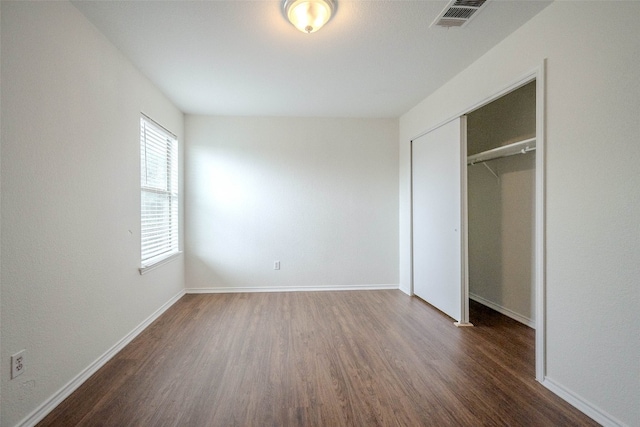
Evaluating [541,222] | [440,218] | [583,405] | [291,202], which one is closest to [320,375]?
[583,405]

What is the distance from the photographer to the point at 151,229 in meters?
2.97

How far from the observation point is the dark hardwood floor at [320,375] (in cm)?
155

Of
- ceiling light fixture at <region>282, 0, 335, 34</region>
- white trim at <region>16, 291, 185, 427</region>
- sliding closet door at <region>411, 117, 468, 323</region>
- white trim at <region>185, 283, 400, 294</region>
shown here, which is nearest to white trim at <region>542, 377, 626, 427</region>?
sliding closet door at <region>411, 117, 468, 323</region>

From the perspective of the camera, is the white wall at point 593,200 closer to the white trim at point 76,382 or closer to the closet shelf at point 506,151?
the closet shelf at point 506,151

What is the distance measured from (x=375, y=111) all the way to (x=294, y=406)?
11.2 feet

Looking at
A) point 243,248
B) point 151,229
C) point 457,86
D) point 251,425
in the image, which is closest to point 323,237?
point 243,248

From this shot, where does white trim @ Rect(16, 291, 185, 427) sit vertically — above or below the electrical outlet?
below

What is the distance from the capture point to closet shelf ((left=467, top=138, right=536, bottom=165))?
242 cm

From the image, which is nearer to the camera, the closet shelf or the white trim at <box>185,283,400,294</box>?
the closet shelf

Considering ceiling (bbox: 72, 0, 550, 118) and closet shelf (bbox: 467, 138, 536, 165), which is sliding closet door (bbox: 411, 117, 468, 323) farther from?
ceiling (bbox: 72, 0, 550, 118)

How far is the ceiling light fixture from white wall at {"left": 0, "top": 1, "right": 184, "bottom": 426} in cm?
138

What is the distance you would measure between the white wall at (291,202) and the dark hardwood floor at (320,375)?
0.98 metres

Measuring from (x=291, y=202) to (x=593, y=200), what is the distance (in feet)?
10.2

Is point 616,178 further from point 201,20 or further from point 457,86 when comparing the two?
point 201,20
